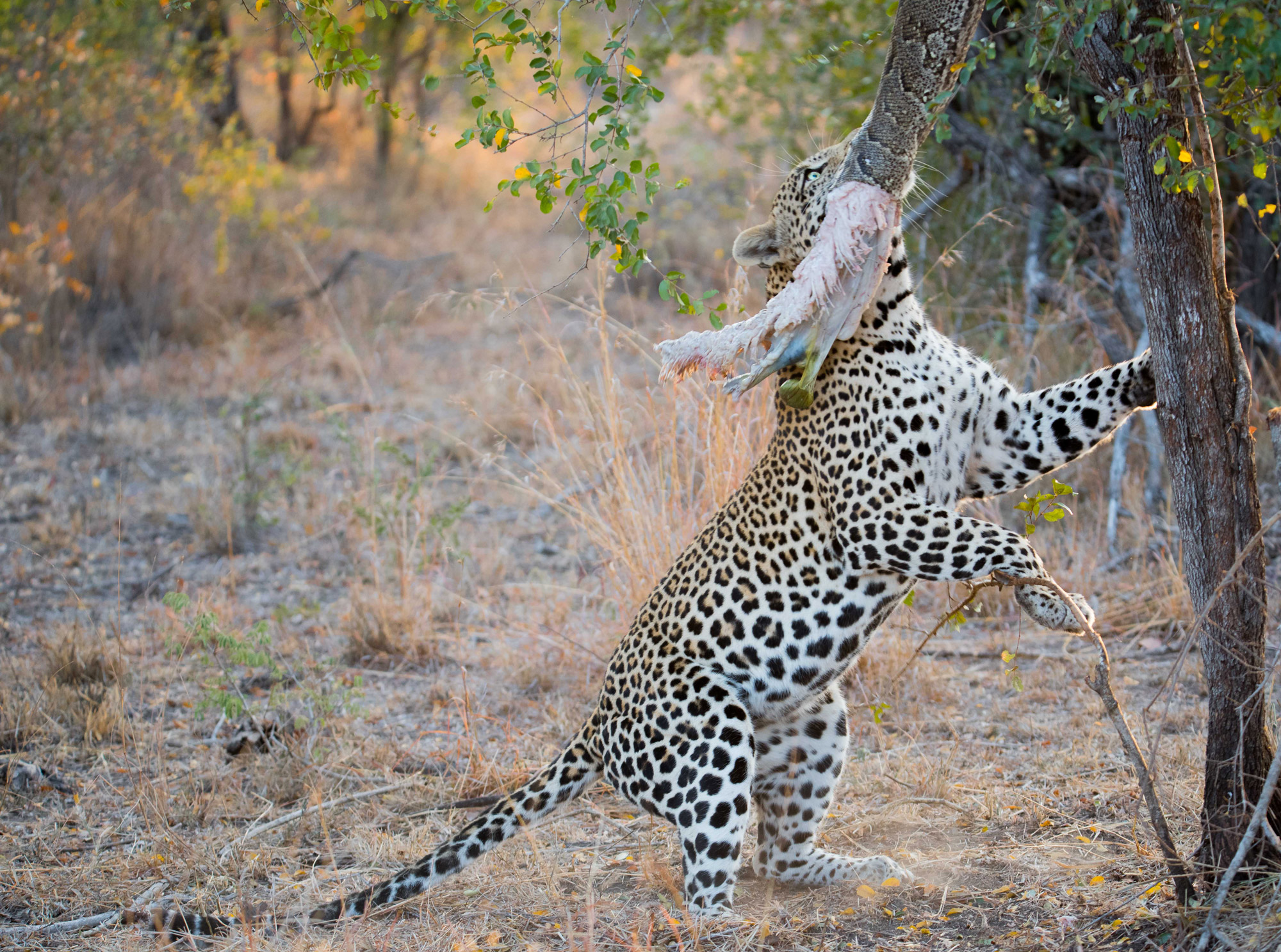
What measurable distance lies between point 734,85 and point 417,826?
7463 mm

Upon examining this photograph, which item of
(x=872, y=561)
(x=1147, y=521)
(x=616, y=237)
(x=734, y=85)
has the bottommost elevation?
(x=1147, y=521)

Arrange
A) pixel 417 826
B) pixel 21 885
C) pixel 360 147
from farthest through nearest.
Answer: pixel 360 147 < pixel 417 826 < pixel 21 885

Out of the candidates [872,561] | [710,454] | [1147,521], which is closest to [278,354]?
[710,454]

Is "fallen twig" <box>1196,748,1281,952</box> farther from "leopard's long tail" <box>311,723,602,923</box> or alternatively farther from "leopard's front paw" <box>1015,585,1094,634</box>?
"leopard's long tail" <box>311,723,602,923</box>

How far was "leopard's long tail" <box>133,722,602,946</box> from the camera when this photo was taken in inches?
139

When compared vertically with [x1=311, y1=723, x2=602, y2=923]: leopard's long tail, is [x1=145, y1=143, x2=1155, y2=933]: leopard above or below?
above

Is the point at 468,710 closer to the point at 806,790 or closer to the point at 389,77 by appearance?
the point at 806,790

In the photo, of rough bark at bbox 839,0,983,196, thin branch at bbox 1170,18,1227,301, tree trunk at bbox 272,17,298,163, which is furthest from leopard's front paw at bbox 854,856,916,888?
tree trunk at bbox 272,17,298,163

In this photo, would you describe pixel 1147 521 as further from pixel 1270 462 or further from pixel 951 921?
pixel 951 921

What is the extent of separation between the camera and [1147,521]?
6.24m

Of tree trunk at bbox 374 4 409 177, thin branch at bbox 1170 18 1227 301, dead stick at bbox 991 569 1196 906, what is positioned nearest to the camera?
thin branch at bbox 1170 18 1227 301

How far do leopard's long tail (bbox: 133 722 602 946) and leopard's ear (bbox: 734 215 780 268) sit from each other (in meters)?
1.65

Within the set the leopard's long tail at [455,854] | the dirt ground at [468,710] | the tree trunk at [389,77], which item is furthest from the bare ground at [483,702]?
the tree trunk at [389,77]

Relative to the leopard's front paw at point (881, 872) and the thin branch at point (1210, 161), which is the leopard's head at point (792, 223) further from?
the leopard's front paw at point (881, 872)
